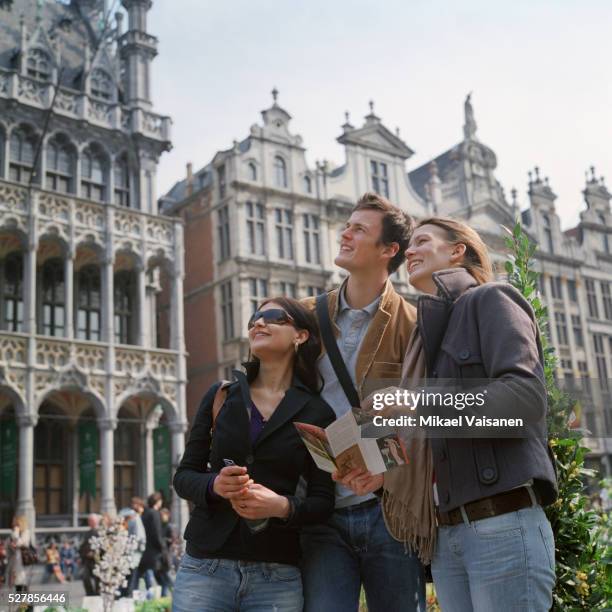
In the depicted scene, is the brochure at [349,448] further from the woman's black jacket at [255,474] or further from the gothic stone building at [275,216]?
the gothic stone building at [275,216]

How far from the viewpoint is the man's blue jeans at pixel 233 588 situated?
296cm

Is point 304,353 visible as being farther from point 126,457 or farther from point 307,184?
point 307,184

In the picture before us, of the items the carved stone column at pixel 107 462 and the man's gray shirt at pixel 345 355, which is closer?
the man's gray shirt at pixel 345 355

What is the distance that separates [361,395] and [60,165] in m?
20.7

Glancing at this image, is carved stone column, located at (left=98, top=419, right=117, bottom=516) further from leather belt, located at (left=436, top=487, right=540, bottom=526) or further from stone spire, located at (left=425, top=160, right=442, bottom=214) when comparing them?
leather belt, located at (left=436, top=487, right=540, bottom=526)

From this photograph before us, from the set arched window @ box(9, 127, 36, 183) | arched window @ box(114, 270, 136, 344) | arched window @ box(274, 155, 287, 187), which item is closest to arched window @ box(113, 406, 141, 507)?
arched window @ box(114, 270, 136, 344)

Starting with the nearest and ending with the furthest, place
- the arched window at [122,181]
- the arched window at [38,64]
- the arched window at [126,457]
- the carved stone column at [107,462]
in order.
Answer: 1. the carved stone column at [107,462]
2. the arched window at [126,457]
3. the arched window at [38,64]
4. the arched window at [122,181]

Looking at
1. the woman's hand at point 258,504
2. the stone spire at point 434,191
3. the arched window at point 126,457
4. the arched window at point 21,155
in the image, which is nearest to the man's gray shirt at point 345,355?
the woman's hand at point 258,504

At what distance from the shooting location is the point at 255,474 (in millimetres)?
3107

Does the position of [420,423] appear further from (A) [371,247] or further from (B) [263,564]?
(A) [371,247]

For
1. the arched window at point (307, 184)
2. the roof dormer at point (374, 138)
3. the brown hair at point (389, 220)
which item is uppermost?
the roof dormer at point (374, 138)

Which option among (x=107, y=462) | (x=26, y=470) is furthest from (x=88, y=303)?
(x=26, y=470)

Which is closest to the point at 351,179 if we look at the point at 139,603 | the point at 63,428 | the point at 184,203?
the point at 184,203

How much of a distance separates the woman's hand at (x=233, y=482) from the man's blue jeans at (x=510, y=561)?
78 cm
